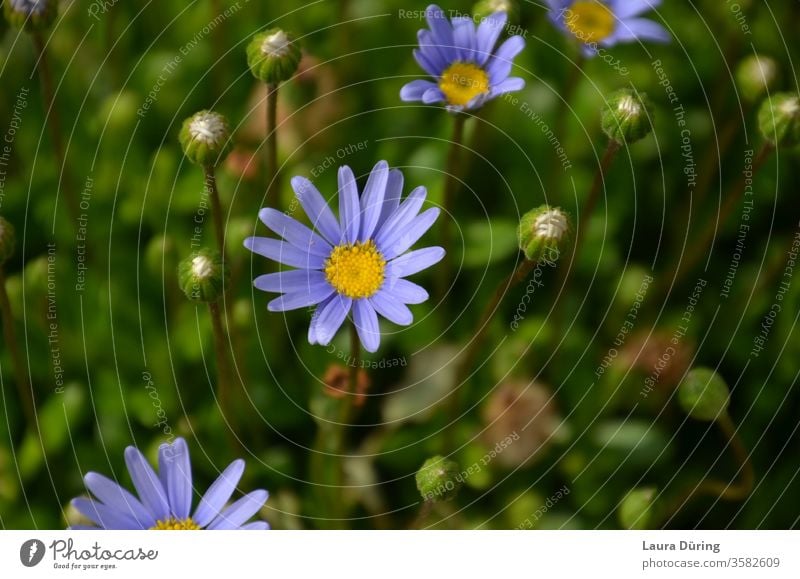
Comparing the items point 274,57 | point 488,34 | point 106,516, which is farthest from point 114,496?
point 488,34

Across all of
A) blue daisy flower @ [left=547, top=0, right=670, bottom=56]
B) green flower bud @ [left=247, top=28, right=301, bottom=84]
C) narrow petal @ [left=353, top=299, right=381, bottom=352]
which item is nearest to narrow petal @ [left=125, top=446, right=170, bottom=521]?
narrow petal @ [left=353, top=299, right=381, bottom=352]

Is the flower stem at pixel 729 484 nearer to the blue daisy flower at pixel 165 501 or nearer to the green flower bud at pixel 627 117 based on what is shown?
the green flower bud at pixel 627 117

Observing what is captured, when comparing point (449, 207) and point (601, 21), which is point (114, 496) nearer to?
point (449, 207)

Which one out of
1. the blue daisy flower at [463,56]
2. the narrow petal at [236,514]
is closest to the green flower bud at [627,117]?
the blue daisy flower at [463,56]

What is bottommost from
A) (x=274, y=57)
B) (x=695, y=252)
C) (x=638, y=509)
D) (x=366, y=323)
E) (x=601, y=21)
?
(x=638, y=509)

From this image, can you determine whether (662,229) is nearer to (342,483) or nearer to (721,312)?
(721,312)
